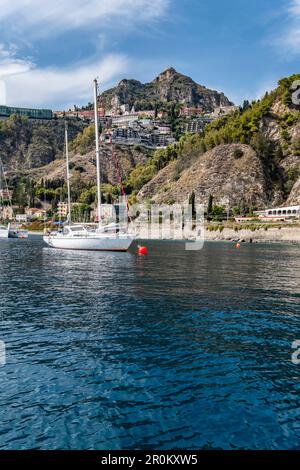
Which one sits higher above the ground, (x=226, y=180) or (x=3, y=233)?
(x=226, y=180)

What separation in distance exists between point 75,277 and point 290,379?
26.6 meters

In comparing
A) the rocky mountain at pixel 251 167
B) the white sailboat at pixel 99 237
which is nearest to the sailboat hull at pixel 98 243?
the white sailboat at pixel 99 237

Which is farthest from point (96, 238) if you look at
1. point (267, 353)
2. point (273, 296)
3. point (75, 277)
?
point (267, 353)

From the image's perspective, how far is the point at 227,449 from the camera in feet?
31.0

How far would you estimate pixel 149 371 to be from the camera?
1407 centimetres

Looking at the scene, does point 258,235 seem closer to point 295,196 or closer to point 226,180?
point 295,196

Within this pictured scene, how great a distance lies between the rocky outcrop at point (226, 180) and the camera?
562 ft

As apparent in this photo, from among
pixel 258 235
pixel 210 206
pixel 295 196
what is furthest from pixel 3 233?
pixel 295 196

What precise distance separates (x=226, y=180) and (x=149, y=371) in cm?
16805

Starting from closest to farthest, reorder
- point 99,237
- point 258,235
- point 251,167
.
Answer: point 99,237 → point 258,235 → point 251,167

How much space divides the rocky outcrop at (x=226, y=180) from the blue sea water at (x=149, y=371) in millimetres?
145580

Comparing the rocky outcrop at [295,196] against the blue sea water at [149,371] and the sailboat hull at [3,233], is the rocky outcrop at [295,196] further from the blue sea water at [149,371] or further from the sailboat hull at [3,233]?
the blue sea water at [149,371]

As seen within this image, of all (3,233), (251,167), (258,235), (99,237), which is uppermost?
(251,167)

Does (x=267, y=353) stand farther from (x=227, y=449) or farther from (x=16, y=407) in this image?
(x=16, y=407)
